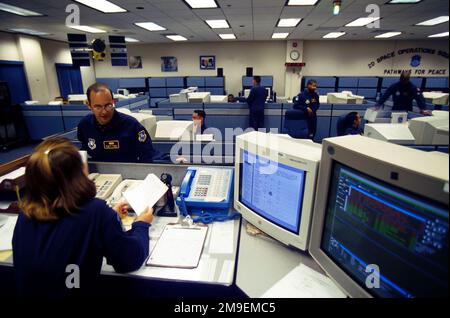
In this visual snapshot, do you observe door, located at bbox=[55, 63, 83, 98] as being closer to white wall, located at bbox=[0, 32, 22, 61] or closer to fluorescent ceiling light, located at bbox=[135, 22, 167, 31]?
white wall, located at bbox=[0, 32, 22, 61]

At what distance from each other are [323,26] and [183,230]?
6.55 metres

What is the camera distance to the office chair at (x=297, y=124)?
4.28 meters

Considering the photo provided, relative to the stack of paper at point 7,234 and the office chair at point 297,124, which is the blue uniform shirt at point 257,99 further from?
the stack of paper at point 7,234

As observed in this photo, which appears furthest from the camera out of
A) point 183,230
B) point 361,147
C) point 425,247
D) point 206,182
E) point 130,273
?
point 206,182

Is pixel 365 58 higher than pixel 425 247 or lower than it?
higher

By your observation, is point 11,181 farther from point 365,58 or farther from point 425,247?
point 365,58

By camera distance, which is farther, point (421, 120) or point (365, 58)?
point (365, 58)

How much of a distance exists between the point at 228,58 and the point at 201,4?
546cm

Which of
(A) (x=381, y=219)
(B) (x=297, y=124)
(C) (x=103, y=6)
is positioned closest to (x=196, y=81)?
(C) (x=103, y=6)

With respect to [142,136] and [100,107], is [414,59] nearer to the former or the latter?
[142,136]

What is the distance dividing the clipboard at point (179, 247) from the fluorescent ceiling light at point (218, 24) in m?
5.50

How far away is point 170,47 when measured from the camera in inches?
378

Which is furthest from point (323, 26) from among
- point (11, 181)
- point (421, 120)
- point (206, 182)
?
point (11, 181)

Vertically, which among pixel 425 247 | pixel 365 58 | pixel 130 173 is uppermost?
pixel 365 58
